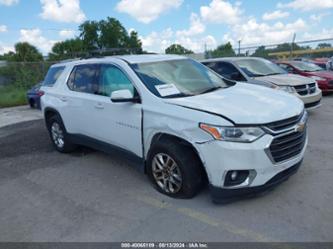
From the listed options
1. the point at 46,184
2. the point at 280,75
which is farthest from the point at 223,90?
the point at 280,75

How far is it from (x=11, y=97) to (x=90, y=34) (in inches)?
1900

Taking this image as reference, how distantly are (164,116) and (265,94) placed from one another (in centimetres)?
135

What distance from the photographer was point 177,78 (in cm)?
393

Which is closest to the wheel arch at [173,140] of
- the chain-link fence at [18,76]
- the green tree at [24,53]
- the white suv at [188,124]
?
the white suv at [188,124]

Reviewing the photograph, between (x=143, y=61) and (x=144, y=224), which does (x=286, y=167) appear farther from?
(x=143, y=61)

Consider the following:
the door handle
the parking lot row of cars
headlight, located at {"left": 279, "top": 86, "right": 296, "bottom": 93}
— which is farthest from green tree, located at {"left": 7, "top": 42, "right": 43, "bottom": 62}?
the door handle

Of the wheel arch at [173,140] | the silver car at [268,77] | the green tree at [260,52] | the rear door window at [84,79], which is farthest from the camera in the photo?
the green tree at [260,52]

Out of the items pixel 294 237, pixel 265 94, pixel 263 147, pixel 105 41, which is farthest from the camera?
pixel 105 41

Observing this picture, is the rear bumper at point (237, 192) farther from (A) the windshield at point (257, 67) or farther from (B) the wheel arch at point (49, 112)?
(A) the windshield at point (257, 67)

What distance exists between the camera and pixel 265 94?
3633mm

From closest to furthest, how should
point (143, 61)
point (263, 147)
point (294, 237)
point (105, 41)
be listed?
point (294, 237) → point (263, 147) → point (143, 61) → point (105, 41)

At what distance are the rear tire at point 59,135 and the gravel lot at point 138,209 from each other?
2.04ft

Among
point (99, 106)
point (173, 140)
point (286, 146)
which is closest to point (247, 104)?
point (286, 146)

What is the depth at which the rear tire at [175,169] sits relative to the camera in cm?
324
